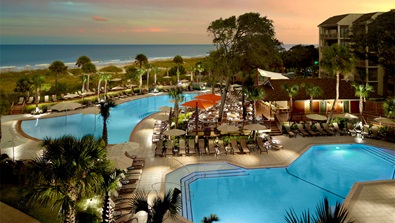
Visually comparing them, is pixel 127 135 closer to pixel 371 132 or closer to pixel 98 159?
pixel 98 159

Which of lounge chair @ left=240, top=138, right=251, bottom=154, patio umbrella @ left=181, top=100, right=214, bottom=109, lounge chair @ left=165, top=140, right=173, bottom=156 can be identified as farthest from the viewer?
patio umbrella @ left=181, top=100, right=214, bottom=109

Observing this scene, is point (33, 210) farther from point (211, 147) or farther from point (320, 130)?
point (320, 130)

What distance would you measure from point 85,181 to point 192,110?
20.8 meters

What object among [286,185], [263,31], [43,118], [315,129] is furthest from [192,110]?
[286,185]

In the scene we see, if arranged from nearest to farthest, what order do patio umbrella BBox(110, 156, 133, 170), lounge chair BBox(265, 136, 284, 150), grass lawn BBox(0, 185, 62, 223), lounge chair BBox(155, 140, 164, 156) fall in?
grass lawn BBox(0, 185, 62, 223) → patio umbrella BBox(110, 156, 133, 170) → lounge chair BBox(155, 140, 164, 156) → lounge chair BBox(265, 136, 284, 150)

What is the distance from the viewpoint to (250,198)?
476 inches

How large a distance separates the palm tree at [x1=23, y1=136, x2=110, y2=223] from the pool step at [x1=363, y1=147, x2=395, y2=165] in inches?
642

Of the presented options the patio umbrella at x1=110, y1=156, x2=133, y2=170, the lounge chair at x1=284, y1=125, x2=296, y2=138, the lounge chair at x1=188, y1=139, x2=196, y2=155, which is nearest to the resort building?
the lounge chair at x1=284, y1=125, x2=296, y2=138

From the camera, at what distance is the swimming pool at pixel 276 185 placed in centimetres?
1114

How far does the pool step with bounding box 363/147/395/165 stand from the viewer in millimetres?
16150

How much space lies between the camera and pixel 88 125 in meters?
24.5

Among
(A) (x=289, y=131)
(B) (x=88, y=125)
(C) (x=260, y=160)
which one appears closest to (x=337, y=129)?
(A) (x=289, y=131)

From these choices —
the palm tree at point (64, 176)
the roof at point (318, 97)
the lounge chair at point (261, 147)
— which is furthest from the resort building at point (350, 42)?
the palm tree at point (64, 176)

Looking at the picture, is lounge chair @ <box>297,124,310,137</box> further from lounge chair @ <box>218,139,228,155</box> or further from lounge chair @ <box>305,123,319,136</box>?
lounge chair @ <box>218,139,228,155</box>
